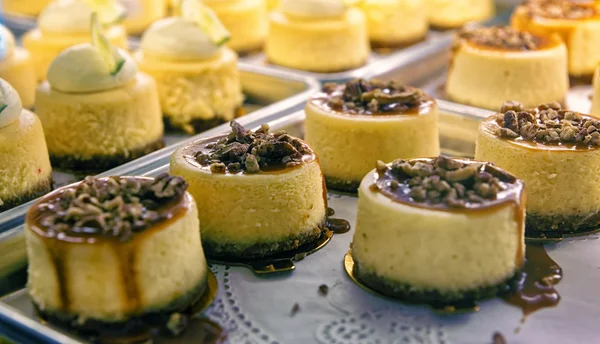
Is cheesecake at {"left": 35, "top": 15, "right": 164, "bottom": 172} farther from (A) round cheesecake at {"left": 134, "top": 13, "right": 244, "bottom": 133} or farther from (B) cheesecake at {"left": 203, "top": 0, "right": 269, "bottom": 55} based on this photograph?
(B) cheesecake at {"left": 203, "top": 0, "right": 269, "bottom": 55}

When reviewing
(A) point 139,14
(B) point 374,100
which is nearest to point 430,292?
(B) point 374,100

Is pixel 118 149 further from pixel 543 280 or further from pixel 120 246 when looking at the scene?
pixel 543 280

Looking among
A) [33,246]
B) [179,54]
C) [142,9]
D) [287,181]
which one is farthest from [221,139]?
[142,9]

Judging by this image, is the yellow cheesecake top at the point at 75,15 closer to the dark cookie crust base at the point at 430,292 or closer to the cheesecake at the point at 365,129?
the cheesecake at the point at 365,129

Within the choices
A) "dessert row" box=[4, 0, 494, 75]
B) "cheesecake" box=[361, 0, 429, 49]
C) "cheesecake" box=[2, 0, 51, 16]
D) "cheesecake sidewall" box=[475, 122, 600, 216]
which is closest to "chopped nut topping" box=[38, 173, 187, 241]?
"cheesecake sidewall" box=[475, 122, 600, 216]

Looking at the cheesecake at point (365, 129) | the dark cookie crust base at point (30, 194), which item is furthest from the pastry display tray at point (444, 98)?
the dark cookie crust base at point (30, 194)

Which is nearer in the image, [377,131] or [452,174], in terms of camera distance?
[452,174]

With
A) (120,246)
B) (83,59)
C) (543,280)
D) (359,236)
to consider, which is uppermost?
(83,59)
